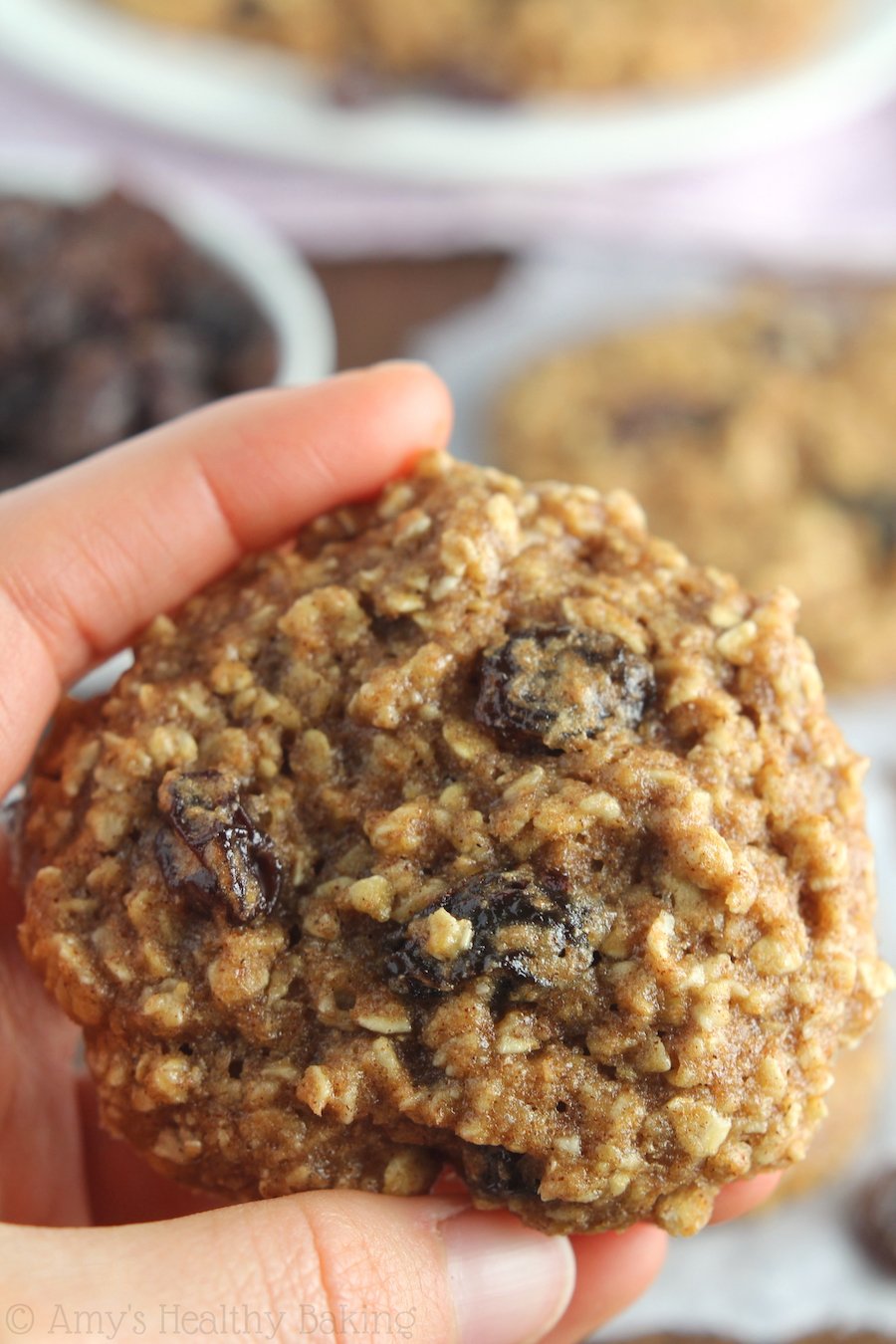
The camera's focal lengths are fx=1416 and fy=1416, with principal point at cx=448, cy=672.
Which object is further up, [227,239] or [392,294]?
[227,239]

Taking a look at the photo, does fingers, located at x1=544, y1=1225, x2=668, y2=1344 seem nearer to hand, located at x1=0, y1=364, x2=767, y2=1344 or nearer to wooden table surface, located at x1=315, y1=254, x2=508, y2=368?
hand, located at x1=0, y1=364, x2=767, y2=1344

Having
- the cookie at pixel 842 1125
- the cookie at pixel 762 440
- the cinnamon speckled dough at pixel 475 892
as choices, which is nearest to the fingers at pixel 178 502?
the cinnamon speckled dough at pixel 475 892

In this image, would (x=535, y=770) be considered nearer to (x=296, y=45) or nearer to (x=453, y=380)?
(x=453, y=380)

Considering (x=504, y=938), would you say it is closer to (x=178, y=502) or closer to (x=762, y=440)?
(x=178, y=502)

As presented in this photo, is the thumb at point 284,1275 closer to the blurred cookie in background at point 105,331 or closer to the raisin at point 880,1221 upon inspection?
the raisin at point 880,1221

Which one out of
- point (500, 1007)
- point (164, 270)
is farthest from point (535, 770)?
point (164, 270)

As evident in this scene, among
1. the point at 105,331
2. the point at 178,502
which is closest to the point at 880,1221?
the point at 178,502
